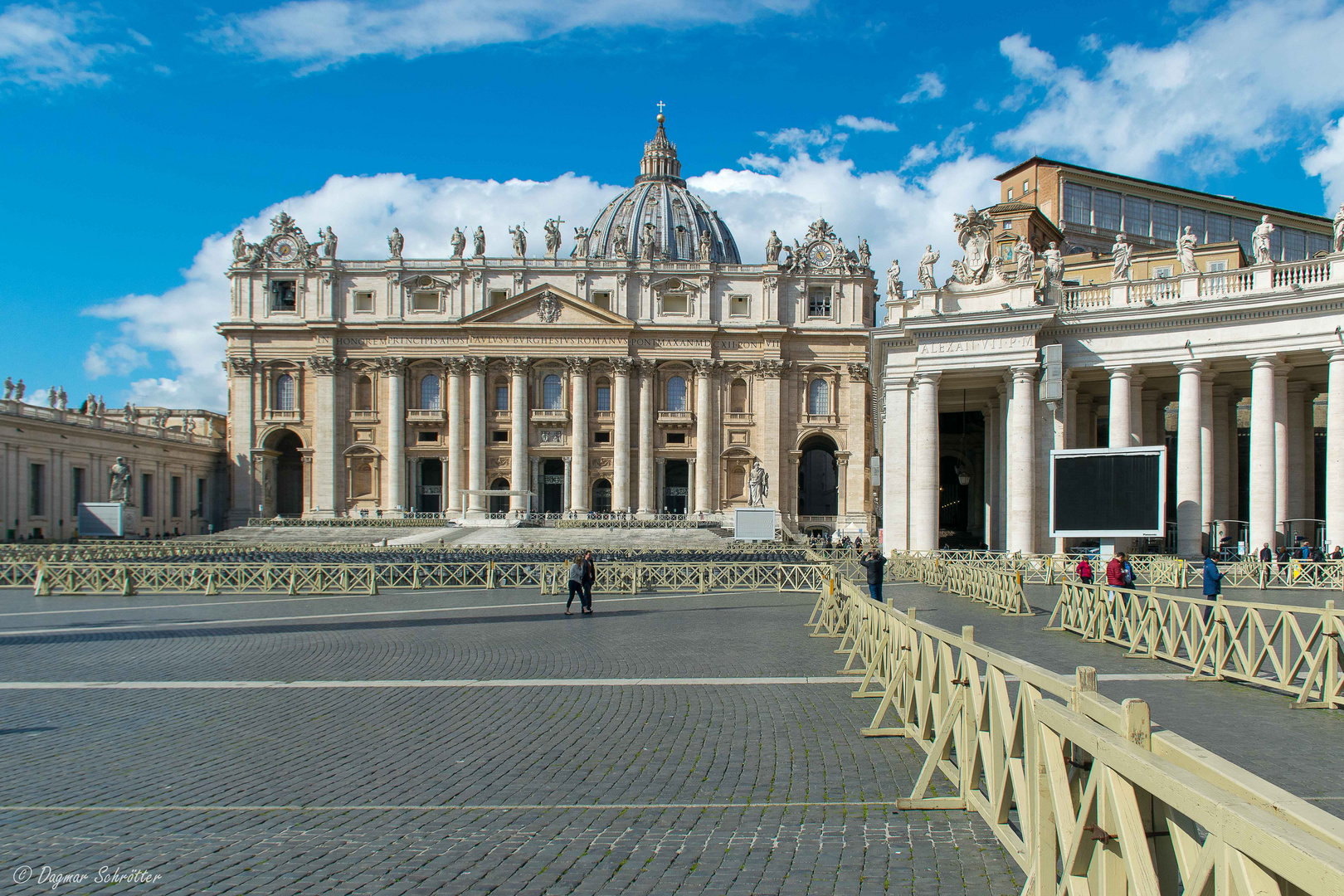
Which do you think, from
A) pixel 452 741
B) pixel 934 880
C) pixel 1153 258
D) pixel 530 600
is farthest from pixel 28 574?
pixel 1153 258

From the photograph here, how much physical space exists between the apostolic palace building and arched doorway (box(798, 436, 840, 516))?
806 centimetres

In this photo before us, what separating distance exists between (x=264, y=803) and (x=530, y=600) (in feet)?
49.5

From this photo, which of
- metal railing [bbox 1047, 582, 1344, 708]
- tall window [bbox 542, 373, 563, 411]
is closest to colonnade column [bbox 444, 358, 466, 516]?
tall window [bbox 542, 373, 563, 411]

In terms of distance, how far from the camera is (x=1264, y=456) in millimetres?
25016

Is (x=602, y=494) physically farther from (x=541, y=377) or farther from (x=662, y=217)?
(x=662, y=217)

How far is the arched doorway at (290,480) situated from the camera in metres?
65.9

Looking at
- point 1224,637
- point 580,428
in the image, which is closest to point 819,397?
point 580,428

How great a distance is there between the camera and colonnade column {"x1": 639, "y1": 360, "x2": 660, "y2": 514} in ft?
202

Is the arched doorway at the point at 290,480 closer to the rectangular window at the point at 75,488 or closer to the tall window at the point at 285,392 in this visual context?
the tall window at the point at 285,392

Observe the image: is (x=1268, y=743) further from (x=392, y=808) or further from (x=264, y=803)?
(x=264, y=803)

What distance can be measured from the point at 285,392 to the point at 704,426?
2996 centimetres

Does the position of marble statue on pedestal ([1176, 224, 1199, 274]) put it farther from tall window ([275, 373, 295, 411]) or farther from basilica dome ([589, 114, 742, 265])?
basilica dome ([589, 114, 742, 265])

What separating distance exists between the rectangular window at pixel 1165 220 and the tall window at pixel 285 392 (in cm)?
5666

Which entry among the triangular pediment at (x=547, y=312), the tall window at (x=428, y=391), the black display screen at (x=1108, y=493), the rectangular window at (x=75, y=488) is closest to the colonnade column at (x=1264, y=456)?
the black display screen at (x=1108, y=493)
